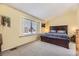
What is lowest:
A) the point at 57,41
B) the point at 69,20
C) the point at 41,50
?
the point at 41,50

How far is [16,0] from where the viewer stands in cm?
228

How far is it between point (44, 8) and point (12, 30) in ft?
2.63

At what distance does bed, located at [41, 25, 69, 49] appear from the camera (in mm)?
2316

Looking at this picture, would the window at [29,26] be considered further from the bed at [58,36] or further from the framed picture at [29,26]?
the bed at [58,36]

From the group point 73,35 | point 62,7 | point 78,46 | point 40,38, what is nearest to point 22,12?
point 40,38

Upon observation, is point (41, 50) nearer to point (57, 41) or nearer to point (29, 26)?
point (57, 41)

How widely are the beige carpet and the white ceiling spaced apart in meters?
0.63

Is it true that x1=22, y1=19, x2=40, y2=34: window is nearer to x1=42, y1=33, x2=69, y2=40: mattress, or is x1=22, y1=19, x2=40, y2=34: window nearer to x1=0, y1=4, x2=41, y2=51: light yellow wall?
x1=0, y1=4, x2=41, y2=51: light yellow wall

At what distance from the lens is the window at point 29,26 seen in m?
2.36

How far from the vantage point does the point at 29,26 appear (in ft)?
7.98

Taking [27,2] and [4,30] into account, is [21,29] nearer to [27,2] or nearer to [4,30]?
[4,30]

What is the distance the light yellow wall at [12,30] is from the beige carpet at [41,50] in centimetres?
13

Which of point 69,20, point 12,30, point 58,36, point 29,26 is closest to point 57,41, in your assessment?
point 58,36

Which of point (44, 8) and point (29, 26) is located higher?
point (44, 8)
